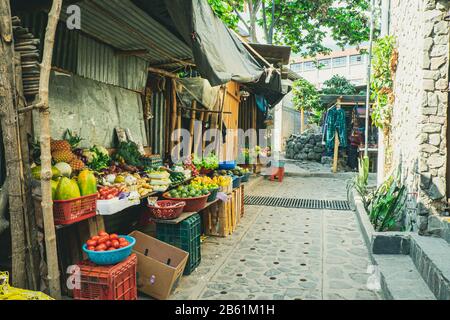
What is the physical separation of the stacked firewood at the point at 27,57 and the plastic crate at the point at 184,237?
2.67 m

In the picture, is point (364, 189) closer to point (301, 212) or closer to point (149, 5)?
point (301, 212)

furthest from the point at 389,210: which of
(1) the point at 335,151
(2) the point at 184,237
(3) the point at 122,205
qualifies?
(1) the point at 335,151

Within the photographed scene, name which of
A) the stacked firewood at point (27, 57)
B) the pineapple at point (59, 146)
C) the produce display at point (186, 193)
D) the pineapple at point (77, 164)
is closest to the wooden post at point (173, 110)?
the produce display at point (186, 193)

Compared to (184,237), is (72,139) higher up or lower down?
higher up

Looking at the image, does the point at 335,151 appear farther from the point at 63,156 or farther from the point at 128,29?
the point at 63,156

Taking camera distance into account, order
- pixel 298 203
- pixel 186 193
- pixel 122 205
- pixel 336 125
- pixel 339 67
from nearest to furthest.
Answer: pixel 122 205 < pixel 186 193 < pixel 298 203 < pixel 336 125 < pixel 339 67

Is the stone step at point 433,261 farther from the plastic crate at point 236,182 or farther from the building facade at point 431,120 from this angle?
the plastic crate at point 236,182

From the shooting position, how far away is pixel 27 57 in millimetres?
3654

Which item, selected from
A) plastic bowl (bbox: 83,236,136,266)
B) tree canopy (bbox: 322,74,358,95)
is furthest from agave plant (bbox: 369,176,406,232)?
tree canopy (bbox: 322,74,358,95)

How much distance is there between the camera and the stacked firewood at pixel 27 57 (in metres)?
3.63

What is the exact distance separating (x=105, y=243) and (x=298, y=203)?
7.25 meters

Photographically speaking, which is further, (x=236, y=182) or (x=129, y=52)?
(x=236, y=182)

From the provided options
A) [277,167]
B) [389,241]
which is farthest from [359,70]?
[389,241]
